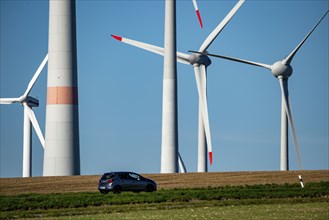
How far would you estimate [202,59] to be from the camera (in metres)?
96.2

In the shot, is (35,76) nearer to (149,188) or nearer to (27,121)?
(27,121)

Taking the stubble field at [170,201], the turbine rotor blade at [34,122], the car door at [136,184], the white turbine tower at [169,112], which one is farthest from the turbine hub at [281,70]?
the car door at [136,184]

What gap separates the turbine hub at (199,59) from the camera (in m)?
96.1

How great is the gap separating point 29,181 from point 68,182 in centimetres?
483

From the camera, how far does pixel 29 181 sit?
69938mm

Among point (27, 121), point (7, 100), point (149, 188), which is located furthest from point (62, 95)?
point (7, 100)

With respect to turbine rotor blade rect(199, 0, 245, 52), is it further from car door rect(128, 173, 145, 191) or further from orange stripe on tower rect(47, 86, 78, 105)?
car door rect(128, 173, 145, 191)

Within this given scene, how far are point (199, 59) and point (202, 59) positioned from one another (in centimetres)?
37

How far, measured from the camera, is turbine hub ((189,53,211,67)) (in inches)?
3782

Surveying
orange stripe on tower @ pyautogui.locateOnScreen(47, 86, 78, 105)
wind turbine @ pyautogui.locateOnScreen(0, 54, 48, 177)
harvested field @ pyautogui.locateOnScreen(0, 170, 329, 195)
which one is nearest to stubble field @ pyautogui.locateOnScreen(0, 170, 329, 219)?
harvested field @ pyautogui.locateOnScreen(0, 170, 329, 195)

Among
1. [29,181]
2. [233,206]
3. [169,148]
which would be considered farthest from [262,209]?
[169,148]

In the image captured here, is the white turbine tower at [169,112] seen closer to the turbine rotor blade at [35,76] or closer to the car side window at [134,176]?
the turbine rotor blade at [35,76]

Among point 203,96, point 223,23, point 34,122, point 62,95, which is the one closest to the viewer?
point 62,95

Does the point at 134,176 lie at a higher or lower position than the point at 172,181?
higher
